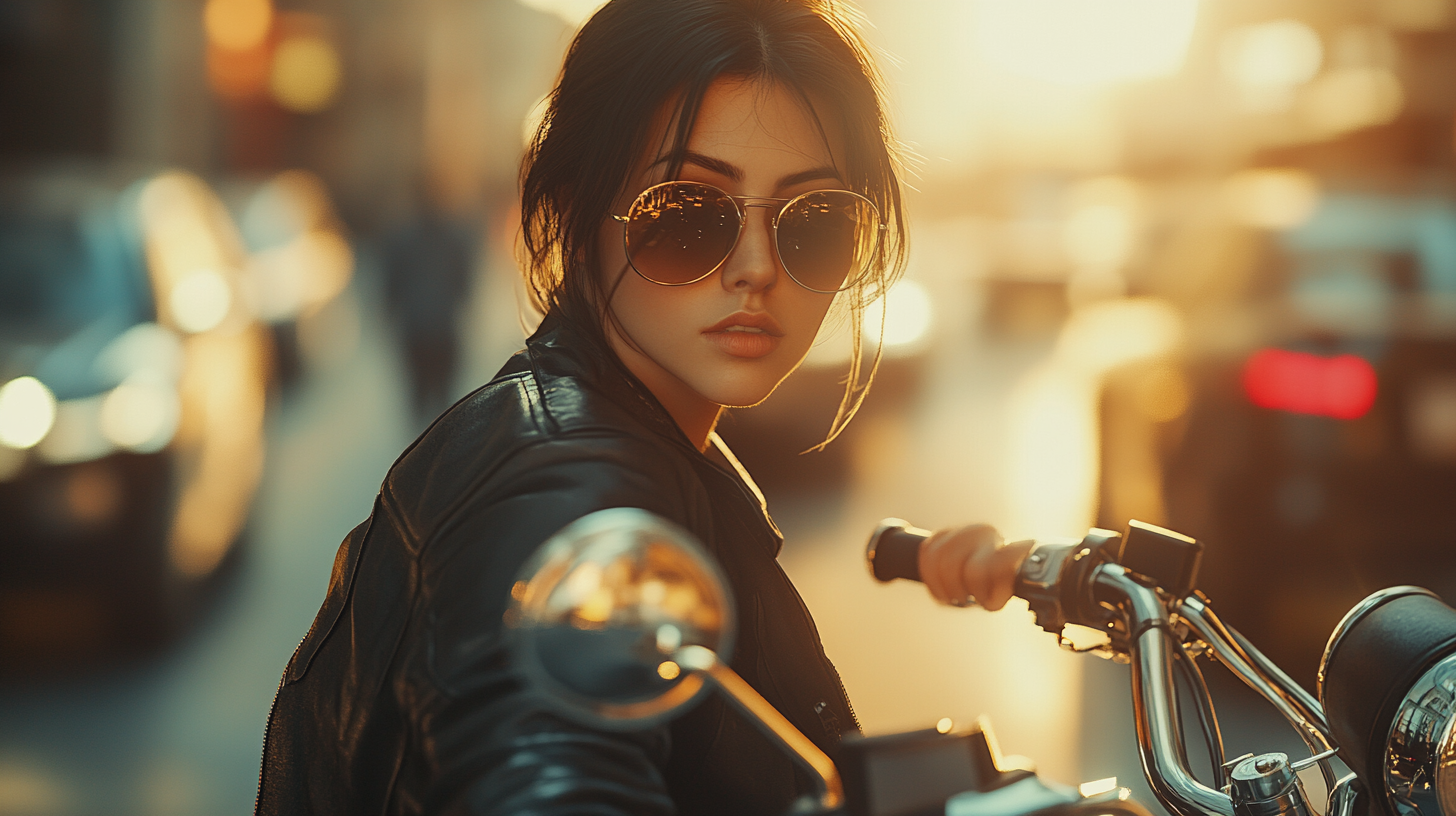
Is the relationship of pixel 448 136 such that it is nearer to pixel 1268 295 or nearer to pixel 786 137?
pixel 1268 295

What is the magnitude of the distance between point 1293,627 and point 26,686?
523cm

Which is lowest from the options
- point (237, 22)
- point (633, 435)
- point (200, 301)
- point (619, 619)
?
point (619, 619)

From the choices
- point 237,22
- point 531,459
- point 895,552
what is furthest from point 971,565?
point 237,22

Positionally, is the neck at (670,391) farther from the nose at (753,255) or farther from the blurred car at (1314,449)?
the blurred car at (1314,449)

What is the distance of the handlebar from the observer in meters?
1.50

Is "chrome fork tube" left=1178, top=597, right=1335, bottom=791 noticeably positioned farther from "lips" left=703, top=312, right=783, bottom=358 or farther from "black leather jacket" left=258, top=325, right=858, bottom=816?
"lips" left=703, top=312, right=783, bottom=358

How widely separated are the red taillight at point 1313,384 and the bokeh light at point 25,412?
5.23 meters

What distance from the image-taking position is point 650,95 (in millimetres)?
1632

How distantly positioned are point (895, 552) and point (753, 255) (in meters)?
0.54

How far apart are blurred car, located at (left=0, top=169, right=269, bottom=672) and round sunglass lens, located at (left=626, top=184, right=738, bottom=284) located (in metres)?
4.29

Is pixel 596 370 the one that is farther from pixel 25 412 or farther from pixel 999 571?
pixel 25 412

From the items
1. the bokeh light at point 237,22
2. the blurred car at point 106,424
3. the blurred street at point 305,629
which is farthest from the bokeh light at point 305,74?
the blurred car at point 106,424

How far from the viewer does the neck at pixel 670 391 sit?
1.72 metres

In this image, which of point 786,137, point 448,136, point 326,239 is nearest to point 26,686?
point 786,137
